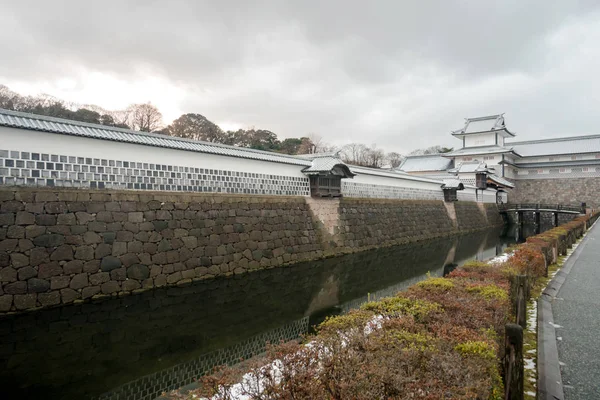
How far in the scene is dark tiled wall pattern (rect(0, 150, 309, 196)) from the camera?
800cm

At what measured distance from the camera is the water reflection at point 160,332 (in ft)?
16.8

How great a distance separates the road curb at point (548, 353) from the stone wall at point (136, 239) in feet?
26.2

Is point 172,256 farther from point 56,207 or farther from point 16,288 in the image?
point 16,288

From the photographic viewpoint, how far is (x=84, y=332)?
6.62 meters

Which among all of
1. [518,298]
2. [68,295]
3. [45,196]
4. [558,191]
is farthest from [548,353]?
[558,191]

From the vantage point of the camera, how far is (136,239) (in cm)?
923

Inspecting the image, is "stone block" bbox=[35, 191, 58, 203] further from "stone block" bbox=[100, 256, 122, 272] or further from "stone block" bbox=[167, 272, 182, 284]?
"stone block" bbox=[167, 272, 182, 284]

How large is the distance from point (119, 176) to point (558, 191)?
144 ft

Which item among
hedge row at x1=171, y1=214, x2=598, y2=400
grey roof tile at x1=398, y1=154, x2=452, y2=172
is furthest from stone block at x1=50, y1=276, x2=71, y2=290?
grey roof tile at x1=398, y1=154, x2=452, y2=172

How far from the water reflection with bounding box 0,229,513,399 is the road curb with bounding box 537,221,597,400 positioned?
12.9 ft

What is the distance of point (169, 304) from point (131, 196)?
3174 millimetres

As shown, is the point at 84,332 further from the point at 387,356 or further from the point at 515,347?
the point at 515,347

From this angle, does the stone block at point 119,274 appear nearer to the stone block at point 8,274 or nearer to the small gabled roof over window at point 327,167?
the stone block at point 8,274

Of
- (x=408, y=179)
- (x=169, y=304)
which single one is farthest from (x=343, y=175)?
(x=169, y=304)
